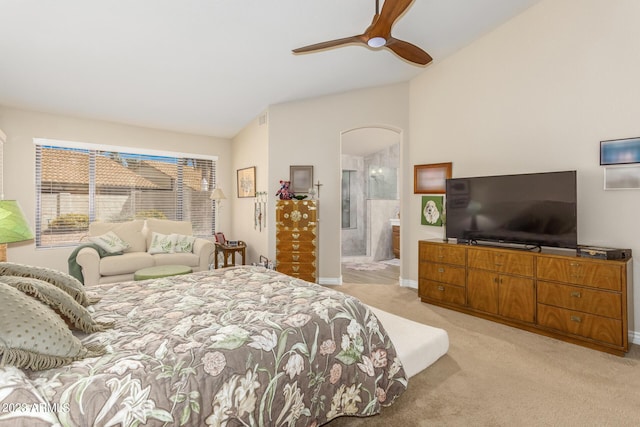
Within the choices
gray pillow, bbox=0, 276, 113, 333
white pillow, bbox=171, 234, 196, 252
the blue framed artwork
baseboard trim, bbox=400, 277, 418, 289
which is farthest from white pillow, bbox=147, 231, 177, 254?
the blue framed artwork

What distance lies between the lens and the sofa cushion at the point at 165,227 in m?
5.05

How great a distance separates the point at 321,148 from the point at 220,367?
13.5ft

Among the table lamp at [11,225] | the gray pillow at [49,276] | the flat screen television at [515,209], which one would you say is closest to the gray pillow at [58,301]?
the gray pillow at [49,276]

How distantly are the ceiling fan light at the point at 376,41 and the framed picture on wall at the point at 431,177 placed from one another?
7.03 ft

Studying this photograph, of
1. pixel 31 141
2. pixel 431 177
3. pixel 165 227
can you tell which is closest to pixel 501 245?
pixel 431 177

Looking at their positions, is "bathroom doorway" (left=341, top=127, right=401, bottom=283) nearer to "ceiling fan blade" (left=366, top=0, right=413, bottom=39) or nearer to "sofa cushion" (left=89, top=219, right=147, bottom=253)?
"sofa cushion" (left=89, top=219, right=147, bottom=253)

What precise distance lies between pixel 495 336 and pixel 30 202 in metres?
5.97

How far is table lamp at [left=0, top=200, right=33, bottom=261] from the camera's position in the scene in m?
1.85

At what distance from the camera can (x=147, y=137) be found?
5418 millimetres

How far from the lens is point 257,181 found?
552cm

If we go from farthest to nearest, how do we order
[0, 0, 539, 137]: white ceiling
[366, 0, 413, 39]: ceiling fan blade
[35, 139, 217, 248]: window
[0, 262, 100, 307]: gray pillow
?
[35, 139, 217, 248]: window, [0, 0, 539, 137]: white ceiling, [366, 0, 413, 39]: ceiling fan blade, [0, 262, 100, 307]: gray pillow

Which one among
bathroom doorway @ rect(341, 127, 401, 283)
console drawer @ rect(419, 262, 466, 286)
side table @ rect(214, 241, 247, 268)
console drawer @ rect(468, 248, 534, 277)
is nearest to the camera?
console drawer @ rect(468, 248, 534, 277)

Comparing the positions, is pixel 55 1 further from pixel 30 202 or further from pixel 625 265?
pixel 625 265

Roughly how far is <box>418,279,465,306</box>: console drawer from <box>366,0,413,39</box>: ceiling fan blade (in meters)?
2.75
